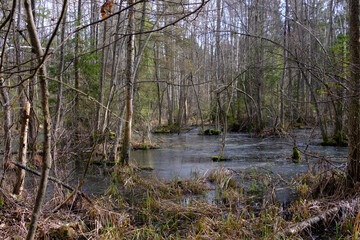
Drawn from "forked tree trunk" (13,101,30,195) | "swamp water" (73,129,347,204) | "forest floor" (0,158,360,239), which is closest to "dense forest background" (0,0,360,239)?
"forked tree trunk" (13,101,30,195)

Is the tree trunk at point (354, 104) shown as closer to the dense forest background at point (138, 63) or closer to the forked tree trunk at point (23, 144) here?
the dense forest background at point (138, 63)

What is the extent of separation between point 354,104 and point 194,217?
327 centimetres

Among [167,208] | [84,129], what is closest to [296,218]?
[167,208]

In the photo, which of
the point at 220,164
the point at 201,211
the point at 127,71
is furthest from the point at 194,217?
the point at 127,71

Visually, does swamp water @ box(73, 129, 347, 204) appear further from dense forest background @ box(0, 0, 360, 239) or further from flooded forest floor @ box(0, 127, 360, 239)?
dense forest background @ box(0, 0, 360, 239)

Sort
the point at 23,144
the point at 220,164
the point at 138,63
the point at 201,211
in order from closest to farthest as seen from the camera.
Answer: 1. the point at 23,144
2. the point at 201,211
3. the point at 138,63
4. the point at 220,164

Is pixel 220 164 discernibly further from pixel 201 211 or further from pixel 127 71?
pixel 201 211

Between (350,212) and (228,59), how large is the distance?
29.0 metres

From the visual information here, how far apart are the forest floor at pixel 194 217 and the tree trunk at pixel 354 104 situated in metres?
0.36

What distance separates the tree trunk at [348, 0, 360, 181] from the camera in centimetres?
489

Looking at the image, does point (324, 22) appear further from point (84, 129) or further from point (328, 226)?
point (328, 226)

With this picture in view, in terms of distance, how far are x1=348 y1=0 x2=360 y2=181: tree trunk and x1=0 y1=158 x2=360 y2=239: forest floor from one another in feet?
1.19

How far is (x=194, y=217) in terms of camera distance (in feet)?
17.3

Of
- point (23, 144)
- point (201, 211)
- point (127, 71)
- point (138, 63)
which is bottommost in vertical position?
point (201, 211)
